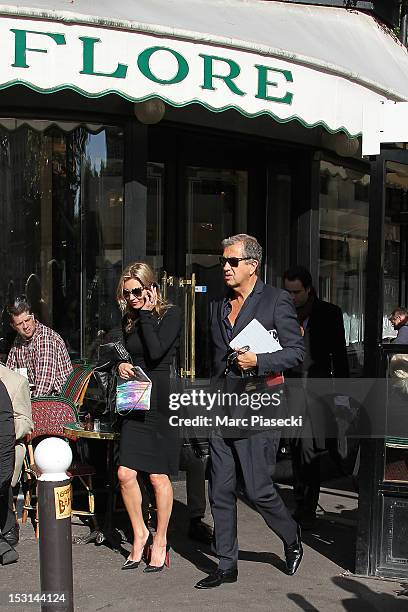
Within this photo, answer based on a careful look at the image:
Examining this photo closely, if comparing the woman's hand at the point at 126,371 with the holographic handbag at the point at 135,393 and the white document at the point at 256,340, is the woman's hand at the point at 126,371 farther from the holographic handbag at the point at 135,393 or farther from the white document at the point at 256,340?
the white document at the point at 256,340

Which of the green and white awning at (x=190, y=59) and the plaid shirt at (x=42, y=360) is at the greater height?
the green and white awning at (x=190, y=59)

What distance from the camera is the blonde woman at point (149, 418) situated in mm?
5109

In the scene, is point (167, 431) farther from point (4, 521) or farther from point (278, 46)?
point (278, 46)

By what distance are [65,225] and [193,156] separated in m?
1.44

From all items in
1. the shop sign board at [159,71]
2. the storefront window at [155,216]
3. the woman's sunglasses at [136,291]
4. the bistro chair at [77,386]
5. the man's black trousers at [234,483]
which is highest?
Answer: the shop sign board at [159,71]

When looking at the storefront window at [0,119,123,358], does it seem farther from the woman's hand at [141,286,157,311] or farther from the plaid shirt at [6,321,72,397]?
the woman's hand at [141,286,157,311]

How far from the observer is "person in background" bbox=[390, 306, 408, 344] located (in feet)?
19.3

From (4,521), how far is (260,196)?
4231mm

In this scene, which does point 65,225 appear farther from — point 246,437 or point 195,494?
point 246,437

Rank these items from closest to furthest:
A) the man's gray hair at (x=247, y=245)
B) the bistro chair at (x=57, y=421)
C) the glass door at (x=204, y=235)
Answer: the man's gray hair at (x=247, y=245), the bistro chair at (x=57, y=421), the glass door at (x=204, y=235)

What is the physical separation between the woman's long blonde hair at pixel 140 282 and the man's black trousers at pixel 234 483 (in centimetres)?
Answer: 83

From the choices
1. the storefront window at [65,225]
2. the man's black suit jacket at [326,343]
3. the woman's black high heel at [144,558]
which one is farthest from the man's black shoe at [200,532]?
the storefront window at [65,225]

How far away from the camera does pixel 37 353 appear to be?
6.51 m

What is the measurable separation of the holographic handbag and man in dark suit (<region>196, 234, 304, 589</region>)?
41 centimetres
